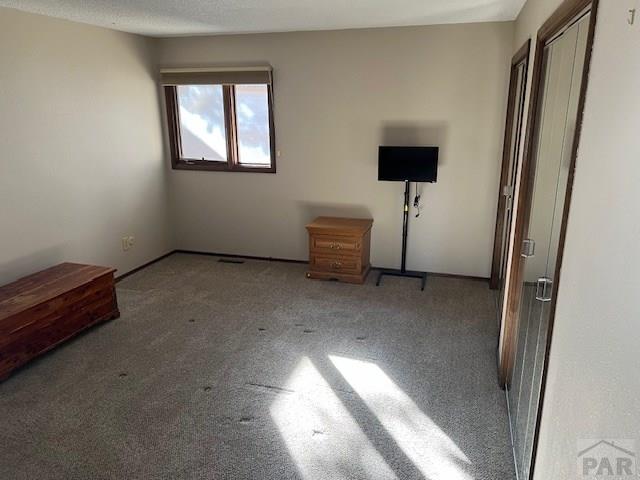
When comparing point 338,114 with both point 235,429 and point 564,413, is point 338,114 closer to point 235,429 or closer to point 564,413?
point 235,429

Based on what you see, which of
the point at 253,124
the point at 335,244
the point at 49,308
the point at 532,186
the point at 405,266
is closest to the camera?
the point at 532,186

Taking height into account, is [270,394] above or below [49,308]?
below

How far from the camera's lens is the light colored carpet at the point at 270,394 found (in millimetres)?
2201

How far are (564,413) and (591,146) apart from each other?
0.77 metres

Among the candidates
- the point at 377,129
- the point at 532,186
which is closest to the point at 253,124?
the point at 377,129

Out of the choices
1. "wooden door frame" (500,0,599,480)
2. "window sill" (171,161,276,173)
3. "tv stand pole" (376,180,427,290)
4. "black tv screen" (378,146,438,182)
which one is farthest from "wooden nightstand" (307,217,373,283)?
"wooden door frame" (500,0,599,480)

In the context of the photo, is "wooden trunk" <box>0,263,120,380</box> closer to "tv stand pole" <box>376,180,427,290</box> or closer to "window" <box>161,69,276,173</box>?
"window" <box>161,69,276,173</box>

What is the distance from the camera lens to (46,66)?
3.64 meters

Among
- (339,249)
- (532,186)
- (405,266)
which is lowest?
(405,266)

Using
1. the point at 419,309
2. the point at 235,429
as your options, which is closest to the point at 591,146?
the point at 235,429

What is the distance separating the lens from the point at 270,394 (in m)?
2.73

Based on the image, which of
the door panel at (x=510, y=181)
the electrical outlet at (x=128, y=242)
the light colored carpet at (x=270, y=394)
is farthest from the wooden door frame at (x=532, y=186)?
the electrical outlet at (x=128, y=242)

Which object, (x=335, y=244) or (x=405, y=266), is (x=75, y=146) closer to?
(x=335, y=244)

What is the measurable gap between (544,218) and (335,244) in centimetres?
253
